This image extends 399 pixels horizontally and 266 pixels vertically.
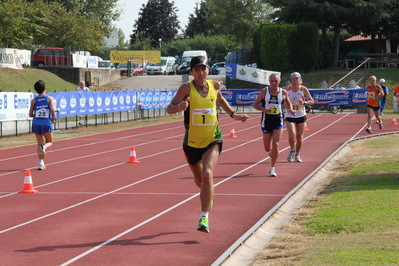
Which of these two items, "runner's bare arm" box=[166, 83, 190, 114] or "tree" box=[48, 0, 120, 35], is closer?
"runner's bare arm" box=[166, 83, 190, 114]

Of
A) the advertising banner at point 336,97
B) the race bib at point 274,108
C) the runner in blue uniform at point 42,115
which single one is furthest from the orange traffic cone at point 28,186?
the advertising banner at point 336,97

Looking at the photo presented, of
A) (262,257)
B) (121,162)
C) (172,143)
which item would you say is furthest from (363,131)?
(262,257)

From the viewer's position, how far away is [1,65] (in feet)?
133

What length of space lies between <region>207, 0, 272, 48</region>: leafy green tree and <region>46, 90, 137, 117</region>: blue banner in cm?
4571

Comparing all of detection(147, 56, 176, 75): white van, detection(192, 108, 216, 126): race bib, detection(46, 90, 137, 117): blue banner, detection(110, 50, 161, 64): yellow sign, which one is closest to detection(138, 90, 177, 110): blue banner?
detection(46, 90, 137, 117): blue banner

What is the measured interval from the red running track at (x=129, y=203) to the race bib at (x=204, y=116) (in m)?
1.34

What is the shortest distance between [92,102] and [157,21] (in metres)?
77.4

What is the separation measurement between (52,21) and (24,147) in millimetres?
38822

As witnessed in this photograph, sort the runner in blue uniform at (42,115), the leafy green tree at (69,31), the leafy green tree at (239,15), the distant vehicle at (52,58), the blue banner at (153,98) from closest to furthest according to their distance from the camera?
the runner in blue uniform at (42,115), the blue banner at (153,98), the distant vehicle at (52,58), the leafy green tree at (69,31), the leafy green tree at (239,15)

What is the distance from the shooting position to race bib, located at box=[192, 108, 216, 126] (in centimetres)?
750

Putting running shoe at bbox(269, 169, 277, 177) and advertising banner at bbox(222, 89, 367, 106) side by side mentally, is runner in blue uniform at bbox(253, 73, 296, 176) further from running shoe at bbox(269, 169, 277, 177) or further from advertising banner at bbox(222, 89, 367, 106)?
advertising banner at bbox(222, 89, 367, 106)

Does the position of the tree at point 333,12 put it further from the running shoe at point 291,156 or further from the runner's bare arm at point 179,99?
the runner's bare arm at point 179,99

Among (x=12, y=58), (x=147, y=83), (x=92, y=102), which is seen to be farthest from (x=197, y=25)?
(x=92, y=102)

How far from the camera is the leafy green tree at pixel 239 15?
7775 centimetres
